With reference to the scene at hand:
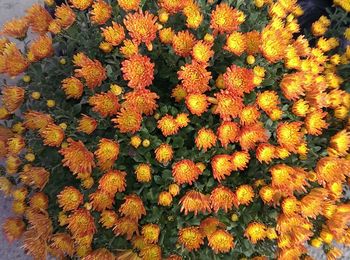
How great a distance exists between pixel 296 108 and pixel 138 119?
0.58 m

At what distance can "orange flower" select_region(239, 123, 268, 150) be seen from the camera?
4.91 feet

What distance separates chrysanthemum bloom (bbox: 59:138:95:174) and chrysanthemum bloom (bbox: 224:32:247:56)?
582 mm

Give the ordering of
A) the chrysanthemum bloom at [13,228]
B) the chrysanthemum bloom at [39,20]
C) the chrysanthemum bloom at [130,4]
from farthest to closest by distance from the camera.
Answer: the chrysanthemum bloom at [39,20] → the chrysanthemum bloom at [13,228] → the chrysanthemum bloom at [130,4]

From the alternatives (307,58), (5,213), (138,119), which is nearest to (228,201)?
(138,119)

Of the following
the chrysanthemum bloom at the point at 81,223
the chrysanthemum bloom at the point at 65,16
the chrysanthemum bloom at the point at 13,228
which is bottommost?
the chrysanthemum bloom at the point at 13,228

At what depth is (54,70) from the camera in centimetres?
181

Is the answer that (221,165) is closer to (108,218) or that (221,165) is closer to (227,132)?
(227,132)

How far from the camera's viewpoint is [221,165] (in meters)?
1.50

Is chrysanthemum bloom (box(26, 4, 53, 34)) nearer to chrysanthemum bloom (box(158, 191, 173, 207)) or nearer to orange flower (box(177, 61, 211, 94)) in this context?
orange flower (box(177, 61, 211, 94))

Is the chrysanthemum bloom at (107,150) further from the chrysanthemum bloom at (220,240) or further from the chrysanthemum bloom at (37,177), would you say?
the chrysanthemum bloom at (220,240)

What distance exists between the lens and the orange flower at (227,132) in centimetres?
148

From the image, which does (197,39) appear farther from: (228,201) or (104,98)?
(228,201)

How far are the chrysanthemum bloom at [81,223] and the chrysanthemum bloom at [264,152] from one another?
60 cm

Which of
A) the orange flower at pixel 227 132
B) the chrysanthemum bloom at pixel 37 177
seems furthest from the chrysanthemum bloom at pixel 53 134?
the orange flower at pixel 227 132
